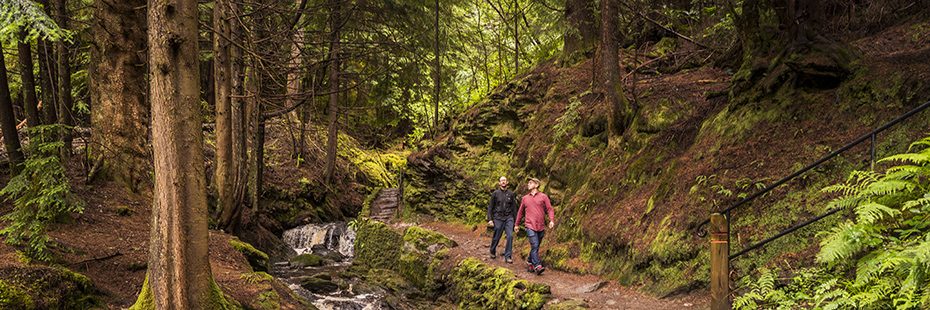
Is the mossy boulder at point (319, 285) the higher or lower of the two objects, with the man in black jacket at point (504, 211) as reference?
lower

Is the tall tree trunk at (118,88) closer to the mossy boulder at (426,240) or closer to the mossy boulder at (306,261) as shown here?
the mossy boulder at (306,261)

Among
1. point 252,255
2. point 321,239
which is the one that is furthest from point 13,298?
point 321,239

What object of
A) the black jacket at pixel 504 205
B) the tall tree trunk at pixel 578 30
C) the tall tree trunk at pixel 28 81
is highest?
the tall tree trunk at pixel 578 30

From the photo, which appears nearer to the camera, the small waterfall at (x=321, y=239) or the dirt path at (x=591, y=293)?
the dirt path at (x=591, y=293)

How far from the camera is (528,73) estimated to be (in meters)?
18.3

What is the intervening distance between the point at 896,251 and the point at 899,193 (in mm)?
804

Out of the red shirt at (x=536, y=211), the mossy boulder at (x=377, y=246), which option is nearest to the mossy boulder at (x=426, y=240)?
the mossy boulder at (x=377, y=246)

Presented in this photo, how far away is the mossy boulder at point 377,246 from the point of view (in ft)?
46.1

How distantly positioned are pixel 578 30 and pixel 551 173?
4.31 metres

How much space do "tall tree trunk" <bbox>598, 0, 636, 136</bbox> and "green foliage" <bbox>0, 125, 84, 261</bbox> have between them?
9251 millimetres

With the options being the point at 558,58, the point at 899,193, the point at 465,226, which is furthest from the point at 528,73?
the point at 899,193

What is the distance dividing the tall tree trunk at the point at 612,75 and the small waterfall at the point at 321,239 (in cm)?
1016

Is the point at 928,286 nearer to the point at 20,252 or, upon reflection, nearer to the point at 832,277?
the point at 832,277

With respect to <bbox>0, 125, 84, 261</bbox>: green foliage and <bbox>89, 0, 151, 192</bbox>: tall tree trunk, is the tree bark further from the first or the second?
<bbox>0, 125, 84, 261</bbox>: green foliage
